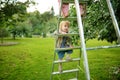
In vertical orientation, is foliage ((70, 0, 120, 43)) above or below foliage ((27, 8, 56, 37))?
below

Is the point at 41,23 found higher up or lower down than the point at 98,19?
higher up

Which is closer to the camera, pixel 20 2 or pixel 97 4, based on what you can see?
pixel 97 4

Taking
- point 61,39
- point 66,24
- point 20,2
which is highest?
point 20,2

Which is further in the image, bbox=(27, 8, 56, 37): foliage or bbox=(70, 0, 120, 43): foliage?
bbox=(27, 8, 56, 37): foliage

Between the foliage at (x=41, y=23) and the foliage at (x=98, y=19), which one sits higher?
the foliage at (x=41, y=23)

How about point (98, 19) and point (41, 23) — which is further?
point (41, 23)

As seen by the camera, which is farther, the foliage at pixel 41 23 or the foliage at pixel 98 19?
the foliage at pixel 41 23

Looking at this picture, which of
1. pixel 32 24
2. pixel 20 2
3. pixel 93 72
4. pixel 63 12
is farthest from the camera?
pixel 32 24

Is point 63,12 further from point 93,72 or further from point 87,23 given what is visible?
point 93,72

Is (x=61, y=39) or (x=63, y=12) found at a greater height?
(x=63, y=12)

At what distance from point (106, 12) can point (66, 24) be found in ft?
6.99

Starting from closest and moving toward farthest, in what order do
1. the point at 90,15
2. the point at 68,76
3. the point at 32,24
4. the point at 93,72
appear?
the point at 90,15 → the point at 68,76 → the point at 93,72 → the point at 32,24

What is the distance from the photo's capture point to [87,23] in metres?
7.96

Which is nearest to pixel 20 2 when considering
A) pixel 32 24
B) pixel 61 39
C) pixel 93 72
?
pixel 93 72
